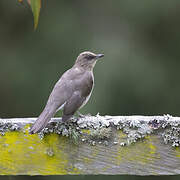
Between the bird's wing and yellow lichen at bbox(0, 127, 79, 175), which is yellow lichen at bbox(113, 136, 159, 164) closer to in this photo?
yellow lichen at bbox(0, 127, 79, 175)

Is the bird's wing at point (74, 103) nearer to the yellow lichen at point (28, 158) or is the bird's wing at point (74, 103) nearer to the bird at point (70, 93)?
the bird at point (70, 93)

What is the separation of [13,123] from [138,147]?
2.67 ft

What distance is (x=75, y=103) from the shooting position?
15.0 ft

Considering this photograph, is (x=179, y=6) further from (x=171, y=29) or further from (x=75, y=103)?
(x=75, y=103)

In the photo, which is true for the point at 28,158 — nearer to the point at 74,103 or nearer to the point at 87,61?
the point at 74,103

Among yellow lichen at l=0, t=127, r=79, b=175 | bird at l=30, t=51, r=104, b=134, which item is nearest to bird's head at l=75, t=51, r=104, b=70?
bird at l=30, t=51, r=104, b=134

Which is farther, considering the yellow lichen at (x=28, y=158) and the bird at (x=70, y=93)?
the bird at (x=70, y=93)

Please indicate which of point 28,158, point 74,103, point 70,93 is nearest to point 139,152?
point 28,158

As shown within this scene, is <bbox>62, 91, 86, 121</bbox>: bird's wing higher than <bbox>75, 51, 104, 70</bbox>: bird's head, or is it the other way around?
<bbox>75, 51, 104, 70</bbox>: bird's head

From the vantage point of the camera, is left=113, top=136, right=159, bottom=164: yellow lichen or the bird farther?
the bird

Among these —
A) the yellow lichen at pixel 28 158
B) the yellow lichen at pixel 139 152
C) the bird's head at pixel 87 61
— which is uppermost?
the bird's head at pixel 87 61

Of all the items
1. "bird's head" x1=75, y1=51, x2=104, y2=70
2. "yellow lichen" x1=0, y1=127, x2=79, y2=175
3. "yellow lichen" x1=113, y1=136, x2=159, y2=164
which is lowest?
"yellow lichen" x1=0, y1=127, x2=79, y2=175

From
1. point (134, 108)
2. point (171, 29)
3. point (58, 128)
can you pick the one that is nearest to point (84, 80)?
point (58, 128)

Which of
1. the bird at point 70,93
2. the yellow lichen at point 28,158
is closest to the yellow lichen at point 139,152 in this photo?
the yellow lichen at point 28,158
